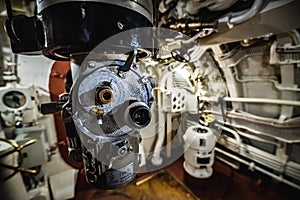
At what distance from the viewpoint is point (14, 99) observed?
47.1 inches

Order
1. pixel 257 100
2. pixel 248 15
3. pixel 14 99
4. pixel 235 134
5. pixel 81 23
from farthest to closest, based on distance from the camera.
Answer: pixel 235 134 → pixel 257 100 → pixel 14 99 → pixel 248 15 → pixel 81 23

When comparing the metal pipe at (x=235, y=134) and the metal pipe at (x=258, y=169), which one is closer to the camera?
the metal pipe at (x=258, y=169)

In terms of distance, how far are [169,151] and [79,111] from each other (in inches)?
63.3

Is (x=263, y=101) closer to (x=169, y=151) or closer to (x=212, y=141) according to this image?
(x=212, y=141)

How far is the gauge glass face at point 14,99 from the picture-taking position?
3.82ft

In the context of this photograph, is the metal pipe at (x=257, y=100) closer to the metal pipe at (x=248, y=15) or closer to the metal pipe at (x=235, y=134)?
the metal pipe at (x=235, y=134)

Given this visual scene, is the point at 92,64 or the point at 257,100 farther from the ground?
the point at 92,64

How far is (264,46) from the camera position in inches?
46.1

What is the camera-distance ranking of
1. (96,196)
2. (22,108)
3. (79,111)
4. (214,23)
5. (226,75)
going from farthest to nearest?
(226,75), (96,196), (22,108), (214,23), (79,111)

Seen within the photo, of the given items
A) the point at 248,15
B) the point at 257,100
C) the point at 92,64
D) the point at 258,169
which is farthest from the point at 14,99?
the point at 258,169

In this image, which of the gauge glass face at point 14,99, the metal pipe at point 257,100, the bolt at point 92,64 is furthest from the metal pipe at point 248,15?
the gauge glass face at point 14,99

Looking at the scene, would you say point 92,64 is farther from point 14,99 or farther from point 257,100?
point 257,100

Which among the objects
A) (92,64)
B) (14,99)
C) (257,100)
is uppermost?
(92,64)

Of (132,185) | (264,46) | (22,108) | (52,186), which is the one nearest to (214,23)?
(264,46)
